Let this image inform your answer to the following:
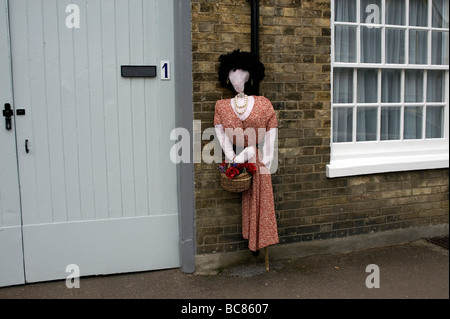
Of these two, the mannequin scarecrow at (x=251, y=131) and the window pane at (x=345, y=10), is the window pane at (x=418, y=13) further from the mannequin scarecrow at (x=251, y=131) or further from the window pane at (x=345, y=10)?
the mannequin scarecrow at (x=251, y=131)

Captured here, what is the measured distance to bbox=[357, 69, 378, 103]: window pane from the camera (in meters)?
4.61

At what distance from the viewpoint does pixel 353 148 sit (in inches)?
181

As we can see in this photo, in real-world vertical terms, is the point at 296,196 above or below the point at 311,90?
below

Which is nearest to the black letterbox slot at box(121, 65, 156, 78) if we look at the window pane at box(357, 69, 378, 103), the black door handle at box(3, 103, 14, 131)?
the black door handle at box(3, 103, 14, 131)

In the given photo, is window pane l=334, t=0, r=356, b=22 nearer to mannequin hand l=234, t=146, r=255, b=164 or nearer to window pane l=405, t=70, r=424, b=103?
window pane l=405, t=70, r=424, b=103

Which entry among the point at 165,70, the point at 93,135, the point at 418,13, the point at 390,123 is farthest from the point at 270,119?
the point at 418,13

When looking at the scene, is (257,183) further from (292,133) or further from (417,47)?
(417,47)

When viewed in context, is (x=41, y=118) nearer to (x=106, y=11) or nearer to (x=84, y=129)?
(x=84, y=129)

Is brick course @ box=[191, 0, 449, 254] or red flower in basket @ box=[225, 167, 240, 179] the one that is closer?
red flower in basket @ box=[225, 167, 240, 179]

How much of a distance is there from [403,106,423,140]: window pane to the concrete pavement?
1.37m

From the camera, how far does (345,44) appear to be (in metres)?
4.50

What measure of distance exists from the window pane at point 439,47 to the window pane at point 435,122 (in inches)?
20.9
